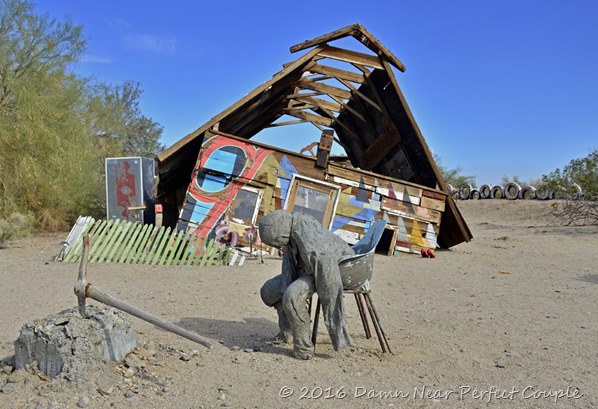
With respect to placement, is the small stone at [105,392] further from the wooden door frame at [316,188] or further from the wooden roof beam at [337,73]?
the wooden roof beam at [337,73]

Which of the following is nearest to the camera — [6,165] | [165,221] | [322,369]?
[322,369]

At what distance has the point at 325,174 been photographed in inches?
529

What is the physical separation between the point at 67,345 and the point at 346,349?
2.69 m

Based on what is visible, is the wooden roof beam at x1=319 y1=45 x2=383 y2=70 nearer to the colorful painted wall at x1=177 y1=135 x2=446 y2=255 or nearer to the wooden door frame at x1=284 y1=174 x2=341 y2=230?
the colorful painted wall at x1=177 y1=135 x2=446 y2=255

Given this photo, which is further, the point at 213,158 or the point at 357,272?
the point at 213,158

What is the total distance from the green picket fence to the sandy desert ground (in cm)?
51

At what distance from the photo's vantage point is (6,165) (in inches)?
594

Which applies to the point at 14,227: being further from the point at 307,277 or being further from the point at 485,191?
the point at 485,191

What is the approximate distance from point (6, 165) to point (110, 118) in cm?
1031

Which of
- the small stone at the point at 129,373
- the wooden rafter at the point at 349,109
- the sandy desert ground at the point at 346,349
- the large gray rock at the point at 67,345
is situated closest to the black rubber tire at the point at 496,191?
the wooden rafter at the point at 349,109

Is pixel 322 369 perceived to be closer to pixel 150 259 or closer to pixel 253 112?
pixel 150 259

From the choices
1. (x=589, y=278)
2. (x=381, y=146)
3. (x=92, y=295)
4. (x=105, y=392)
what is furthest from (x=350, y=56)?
(x=105, y=392)

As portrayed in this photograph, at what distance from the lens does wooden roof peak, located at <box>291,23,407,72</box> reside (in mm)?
12570

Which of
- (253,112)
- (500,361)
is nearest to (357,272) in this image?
(500,361)
